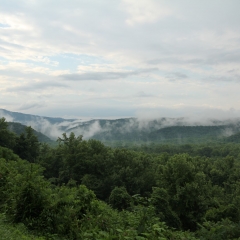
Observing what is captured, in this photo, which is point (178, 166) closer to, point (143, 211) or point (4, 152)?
point (4, 152)

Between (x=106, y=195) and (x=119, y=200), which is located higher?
(x=119, y=200)

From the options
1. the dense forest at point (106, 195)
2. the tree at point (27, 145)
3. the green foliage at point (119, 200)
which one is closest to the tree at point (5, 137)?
the dense forest at point (106, 195)

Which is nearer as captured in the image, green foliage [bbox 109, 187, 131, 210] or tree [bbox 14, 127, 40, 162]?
green foliage [bbox 109, 187, 131, 210]

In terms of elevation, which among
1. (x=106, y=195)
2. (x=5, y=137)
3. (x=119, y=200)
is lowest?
(x=106, y=195)

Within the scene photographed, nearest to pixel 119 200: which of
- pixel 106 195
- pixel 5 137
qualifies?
pixel 106 195

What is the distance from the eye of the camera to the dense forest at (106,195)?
9602mm

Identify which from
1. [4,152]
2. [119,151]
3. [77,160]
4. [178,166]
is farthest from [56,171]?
[178,166]

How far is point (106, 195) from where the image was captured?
38438 mm

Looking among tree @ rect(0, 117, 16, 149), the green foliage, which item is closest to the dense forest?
tree @ rect(0, 117, 16, 149)

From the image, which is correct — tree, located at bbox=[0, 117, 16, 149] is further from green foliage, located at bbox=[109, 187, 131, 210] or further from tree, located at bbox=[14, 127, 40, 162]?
green foliage, located at bbox=[109, 187, 131, 210]

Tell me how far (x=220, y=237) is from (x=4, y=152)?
26.3 meters

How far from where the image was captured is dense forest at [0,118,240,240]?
9602mm

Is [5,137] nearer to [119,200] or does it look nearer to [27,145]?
[27,145]

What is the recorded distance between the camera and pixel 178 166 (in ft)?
111
